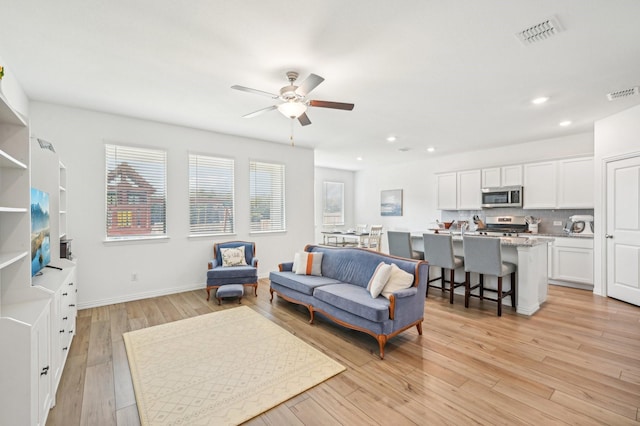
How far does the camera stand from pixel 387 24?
7.34ft

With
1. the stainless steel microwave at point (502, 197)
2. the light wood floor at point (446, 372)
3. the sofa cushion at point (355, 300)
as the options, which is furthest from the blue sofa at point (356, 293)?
the stainless steel microwave at point (502, 197)

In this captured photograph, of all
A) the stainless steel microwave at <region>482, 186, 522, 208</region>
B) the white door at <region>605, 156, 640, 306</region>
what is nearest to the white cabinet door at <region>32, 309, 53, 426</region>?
the white door at <region>605, 156, 640, 306</region>

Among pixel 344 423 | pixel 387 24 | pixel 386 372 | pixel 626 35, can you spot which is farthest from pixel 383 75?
pixel 344 423

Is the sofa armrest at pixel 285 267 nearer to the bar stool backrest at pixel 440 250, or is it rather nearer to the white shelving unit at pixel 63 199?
the bar stool backrest at pixel 440 250

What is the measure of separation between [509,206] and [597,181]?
1470 mm

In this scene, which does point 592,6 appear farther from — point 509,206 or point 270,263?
point 270,263

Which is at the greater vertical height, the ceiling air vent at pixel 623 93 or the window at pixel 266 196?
the ceiling air vent at pixel 623 93

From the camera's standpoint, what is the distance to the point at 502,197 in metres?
6.02

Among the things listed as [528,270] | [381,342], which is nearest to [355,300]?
[381,342]

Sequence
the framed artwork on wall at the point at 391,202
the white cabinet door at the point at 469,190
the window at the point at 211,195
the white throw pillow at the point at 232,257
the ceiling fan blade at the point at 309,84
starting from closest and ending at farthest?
the ceiling fan blade at the point at 309,84 → the white throw pillow at the point at 232,257 → the window at the point at 211,195 → the white cabinet door at the point at 469,190 → the framed artwork on wall at the point at 391,202

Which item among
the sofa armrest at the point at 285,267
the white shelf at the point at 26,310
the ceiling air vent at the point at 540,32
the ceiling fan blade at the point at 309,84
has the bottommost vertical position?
the sofa armrest at the point at 285,267

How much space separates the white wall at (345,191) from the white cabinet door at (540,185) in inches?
198

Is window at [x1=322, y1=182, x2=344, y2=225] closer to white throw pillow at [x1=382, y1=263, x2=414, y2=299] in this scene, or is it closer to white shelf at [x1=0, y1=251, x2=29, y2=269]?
white throw pillow at [x1=382, y1=263, x2=414, y2=299]

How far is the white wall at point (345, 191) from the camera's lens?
29.2 feet
